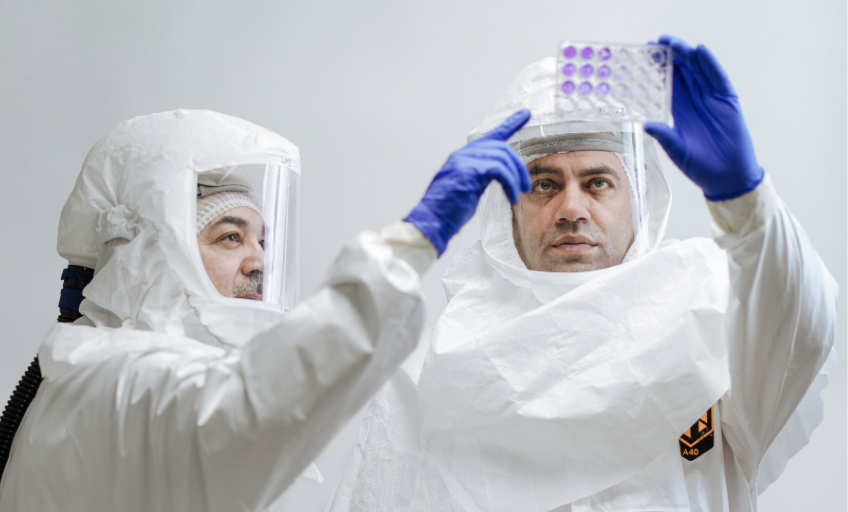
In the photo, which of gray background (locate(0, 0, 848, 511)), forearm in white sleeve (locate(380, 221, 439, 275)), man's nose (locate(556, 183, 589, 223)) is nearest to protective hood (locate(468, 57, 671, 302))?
man's nose (locate(556, 183, 589, 223))

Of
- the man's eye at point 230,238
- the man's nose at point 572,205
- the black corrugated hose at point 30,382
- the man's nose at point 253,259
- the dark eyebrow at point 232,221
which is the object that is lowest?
the black corrugated hose at point 30,382

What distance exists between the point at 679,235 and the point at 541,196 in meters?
0.80

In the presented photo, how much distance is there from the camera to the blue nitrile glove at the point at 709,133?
4.09 ft

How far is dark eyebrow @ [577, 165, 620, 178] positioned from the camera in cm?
182

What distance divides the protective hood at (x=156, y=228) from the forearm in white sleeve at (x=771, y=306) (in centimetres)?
99

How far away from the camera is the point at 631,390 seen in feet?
4.76

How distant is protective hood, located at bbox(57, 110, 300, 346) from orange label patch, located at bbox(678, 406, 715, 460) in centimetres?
96

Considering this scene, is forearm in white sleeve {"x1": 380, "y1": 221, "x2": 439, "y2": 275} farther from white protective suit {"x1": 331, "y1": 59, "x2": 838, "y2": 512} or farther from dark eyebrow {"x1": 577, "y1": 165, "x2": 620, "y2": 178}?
dark eyebrow {"x1": 577, "y1": 165, "x2": 620, "y2": 178}

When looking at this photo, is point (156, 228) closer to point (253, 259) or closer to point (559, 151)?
point (253, 259)

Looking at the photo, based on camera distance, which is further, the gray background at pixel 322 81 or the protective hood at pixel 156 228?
the gray background at pixel 322 81

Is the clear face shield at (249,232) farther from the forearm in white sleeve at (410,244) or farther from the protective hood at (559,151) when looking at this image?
the protective hood at (559,151)

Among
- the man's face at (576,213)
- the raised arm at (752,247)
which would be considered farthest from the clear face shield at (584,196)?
the raised arm at (752,247)

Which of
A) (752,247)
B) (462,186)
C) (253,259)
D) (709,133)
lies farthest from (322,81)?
(752,247)

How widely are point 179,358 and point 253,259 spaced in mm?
371
